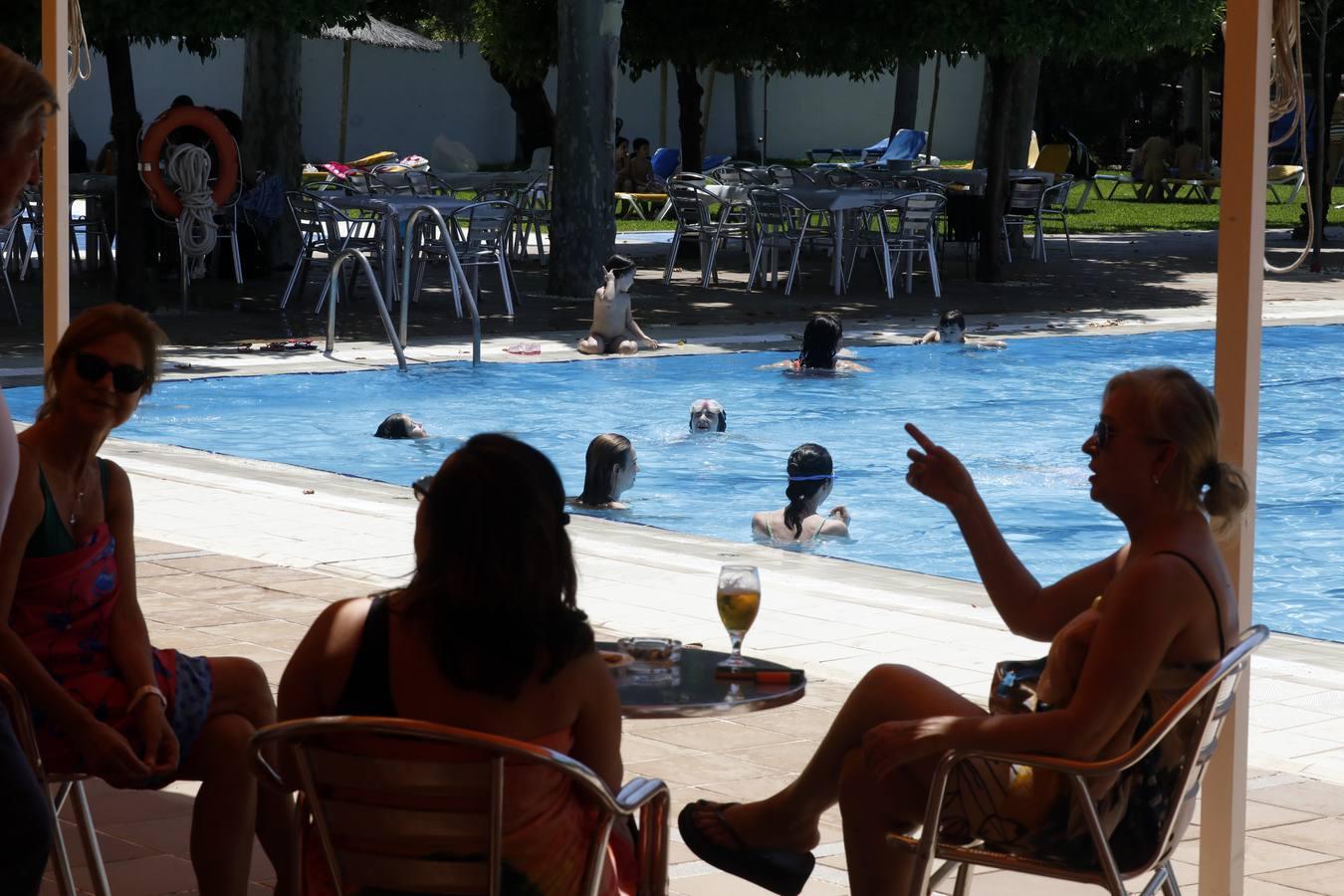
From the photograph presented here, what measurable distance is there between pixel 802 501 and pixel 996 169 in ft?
31.4

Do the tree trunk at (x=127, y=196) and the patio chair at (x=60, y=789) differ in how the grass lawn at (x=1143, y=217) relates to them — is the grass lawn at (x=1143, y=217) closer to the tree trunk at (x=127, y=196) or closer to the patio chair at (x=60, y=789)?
the tree trunk at (x=127, y=196)

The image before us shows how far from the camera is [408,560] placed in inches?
244

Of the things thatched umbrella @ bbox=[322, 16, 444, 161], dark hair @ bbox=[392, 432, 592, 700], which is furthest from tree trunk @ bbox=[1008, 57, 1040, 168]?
dark hair @ bbox=[392, 432, 592, 700]

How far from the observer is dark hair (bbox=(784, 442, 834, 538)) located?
26.3ft

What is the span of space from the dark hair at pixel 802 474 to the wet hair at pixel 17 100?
6.26 meters

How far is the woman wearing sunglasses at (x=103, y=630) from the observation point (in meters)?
2.79

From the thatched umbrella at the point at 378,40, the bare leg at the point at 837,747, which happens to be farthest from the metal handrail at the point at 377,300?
the thatched umbrella at the point at 378,40

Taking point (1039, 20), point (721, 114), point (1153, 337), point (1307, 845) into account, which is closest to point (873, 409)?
point (1153, 337)

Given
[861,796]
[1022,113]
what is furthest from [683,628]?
[1022,113]

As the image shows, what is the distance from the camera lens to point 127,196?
13688 millimetres

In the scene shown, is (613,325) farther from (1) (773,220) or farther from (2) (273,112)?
(2) (273,112)

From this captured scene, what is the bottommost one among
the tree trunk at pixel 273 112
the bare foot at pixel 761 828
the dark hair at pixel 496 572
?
the bare foot at pixel 761 828

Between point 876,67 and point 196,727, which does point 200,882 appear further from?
point 876,67

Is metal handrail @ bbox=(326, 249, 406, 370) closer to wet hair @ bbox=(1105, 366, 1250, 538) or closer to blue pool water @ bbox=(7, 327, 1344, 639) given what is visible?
blue pool water @ bbox=(7, 327, 1344, 639)
